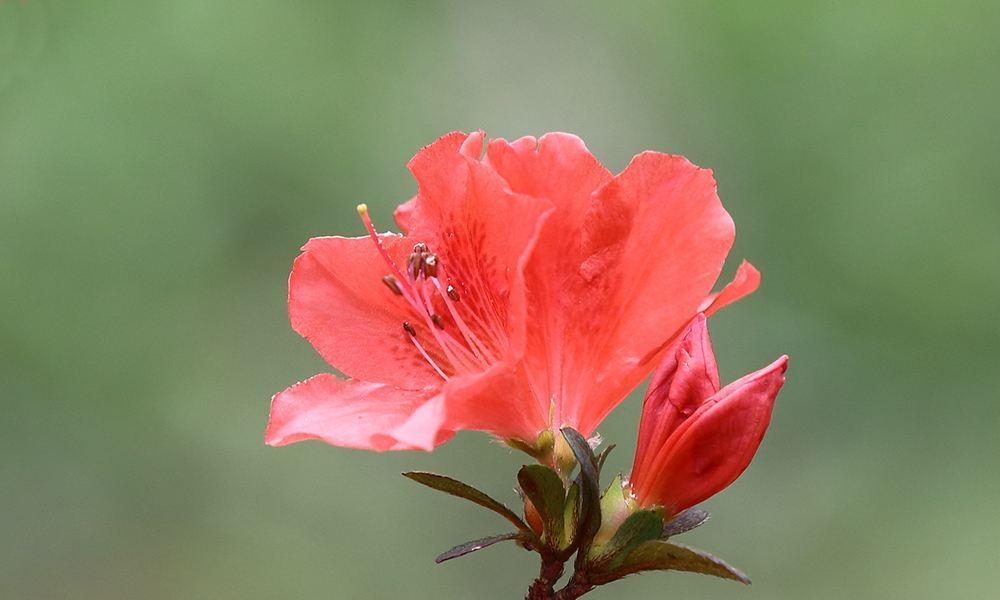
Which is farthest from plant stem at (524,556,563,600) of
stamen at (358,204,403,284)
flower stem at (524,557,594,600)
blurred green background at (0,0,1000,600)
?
blurred green background at (0,0,1000,600)

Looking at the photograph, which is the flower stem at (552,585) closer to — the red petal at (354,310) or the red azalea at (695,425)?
the red azalea at (695,425)

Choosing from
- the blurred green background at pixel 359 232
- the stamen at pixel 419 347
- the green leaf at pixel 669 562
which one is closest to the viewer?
the green leaf at pixel 669 562

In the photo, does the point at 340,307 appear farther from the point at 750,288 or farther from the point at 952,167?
the point at 952,167

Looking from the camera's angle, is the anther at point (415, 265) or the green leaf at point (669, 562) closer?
the green leaf at point (669, 562)

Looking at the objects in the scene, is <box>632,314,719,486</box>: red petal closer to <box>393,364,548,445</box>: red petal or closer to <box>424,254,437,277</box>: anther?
<box>393,364,548,445</box>: red petal

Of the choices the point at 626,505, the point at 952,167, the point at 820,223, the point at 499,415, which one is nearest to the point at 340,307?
the point at 499,415

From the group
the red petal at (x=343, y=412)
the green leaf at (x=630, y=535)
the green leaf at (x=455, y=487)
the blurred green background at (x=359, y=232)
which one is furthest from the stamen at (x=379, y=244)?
the blurred green background at (x=359, y=232)
